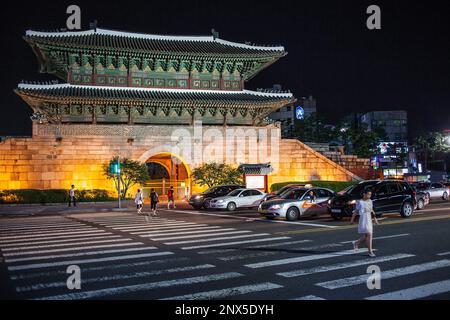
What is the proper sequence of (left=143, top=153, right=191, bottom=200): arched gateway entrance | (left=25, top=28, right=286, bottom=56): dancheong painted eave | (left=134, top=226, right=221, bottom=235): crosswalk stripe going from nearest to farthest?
(left=134, top=226, right=221, bottom=235): crosswalk stripe < (left=25, top=28, right=286, bottom=56): dancheong painted eave < (left=143, top=153, right=191, bottom=200): arched gateway entrance

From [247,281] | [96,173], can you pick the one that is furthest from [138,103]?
[247,281]

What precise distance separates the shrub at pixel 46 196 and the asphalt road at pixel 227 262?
14280 mm

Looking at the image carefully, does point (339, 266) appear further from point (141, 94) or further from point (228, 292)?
→ point (141, 94)

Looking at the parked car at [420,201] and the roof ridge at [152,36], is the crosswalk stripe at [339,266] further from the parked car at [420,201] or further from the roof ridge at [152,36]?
the roof ridge at [152,36]

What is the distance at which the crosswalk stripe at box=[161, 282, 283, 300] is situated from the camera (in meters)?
6.43

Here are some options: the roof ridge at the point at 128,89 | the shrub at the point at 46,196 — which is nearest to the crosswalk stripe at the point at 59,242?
the shrub at the point at 46,196

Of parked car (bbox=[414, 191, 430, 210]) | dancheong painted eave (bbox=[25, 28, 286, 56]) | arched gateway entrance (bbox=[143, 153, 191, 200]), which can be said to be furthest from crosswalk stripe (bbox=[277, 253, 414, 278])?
dancheong painted eave (bbox=[25, 28, 286, 56])

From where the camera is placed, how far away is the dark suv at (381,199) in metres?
17.0

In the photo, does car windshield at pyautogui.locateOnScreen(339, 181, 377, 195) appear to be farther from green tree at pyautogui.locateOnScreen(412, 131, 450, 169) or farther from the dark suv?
green tree at pyautogui.locateOnScreen(412, 131, 450, 169)

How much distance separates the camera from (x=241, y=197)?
2483cm

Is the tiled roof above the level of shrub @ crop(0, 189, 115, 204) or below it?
above

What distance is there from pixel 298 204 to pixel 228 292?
11644mm

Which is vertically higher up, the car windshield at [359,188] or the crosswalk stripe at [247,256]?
the car windshield at [359,188]

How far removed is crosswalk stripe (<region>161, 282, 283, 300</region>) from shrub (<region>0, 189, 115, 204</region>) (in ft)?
81.8
